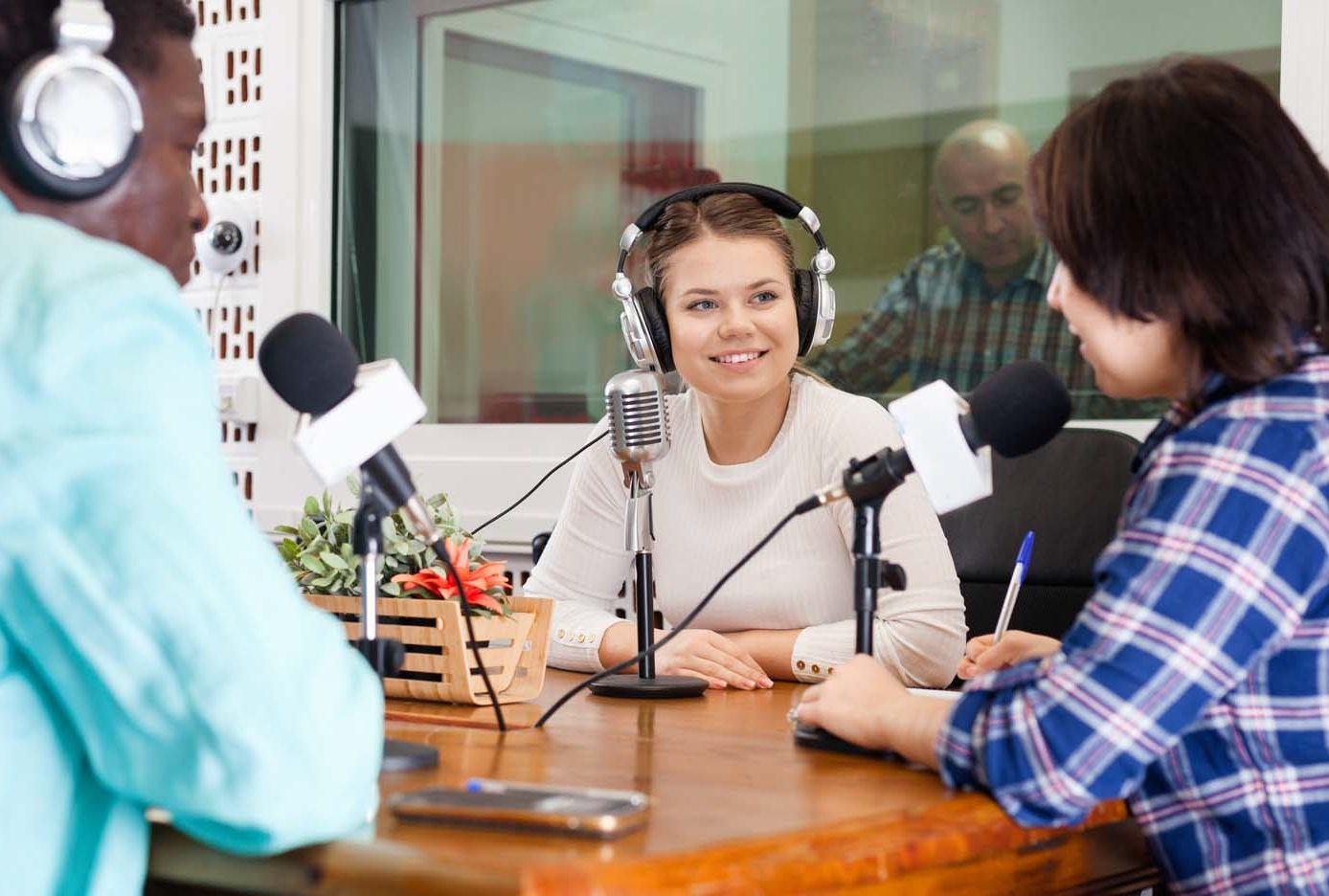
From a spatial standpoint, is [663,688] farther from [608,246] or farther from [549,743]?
[608,246]

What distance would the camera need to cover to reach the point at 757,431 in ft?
7.14

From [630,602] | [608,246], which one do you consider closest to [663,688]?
[630,602]

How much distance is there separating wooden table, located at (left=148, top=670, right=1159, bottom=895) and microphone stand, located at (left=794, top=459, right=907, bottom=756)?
0.02 m

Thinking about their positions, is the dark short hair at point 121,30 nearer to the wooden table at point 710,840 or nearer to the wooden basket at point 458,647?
the wooden table at point 710,840

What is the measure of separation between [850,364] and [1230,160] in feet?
6.29

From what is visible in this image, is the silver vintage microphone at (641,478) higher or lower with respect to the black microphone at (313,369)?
lower

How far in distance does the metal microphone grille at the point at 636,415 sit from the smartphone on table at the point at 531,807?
2.11 feet

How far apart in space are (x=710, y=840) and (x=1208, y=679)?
37 centimetres

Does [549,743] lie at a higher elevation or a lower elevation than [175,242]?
lower

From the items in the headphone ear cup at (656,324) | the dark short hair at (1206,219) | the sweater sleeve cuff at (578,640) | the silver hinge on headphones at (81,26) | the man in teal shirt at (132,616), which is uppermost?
the silver hinge on headphones at (81,26)

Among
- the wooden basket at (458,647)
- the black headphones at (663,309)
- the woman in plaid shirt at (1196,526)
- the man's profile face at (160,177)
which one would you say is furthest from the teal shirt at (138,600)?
the black headphones at (663,309)

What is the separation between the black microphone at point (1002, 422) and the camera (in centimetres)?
124

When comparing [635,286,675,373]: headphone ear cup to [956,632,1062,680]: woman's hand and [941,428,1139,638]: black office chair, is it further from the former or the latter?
[956,632,1062,680]: woman's hand

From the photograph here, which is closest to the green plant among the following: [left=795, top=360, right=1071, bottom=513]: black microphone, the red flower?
the red flower
